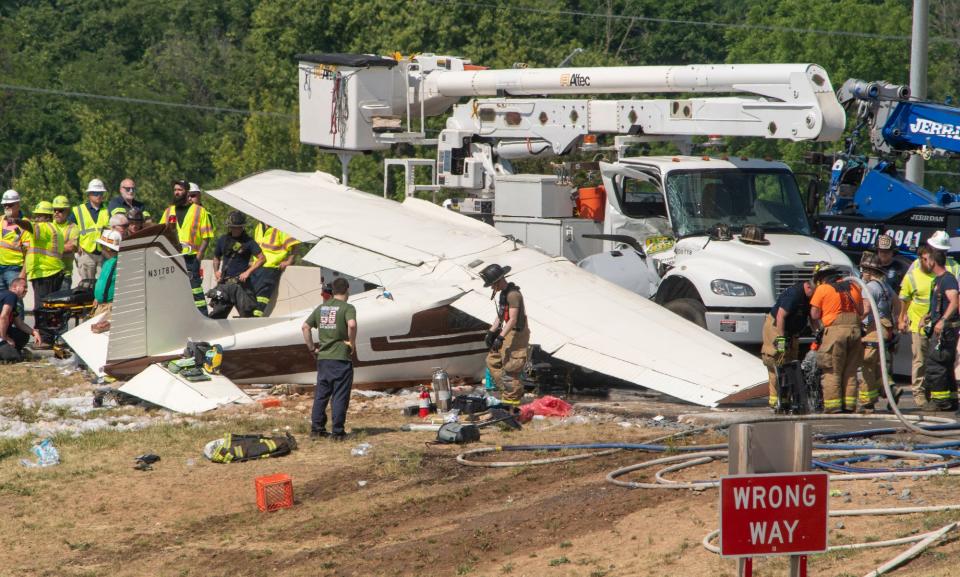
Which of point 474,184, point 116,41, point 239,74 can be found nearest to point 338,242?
point 474,184

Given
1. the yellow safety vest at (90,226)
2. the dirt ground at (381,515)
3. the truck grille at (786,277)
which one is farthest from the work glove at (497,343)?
the yellow safety vest at (90,226)

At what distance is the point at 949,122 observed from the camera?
16.5 meters

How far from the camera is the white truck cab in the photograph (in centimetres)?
1472

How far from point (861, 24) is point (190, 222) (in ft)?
148

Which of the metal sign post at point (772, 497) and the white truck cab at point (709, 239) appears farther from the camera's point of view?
the white truck cab at point (709, 239)

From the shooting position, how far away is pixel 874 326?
13.6 m

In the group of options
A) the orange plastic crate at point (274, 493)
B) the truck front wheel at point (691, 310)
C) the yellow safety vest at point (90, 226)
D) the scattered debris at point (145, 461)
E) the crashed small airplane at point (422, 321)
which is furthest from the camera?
the yellow safety vest at point (90, 226)

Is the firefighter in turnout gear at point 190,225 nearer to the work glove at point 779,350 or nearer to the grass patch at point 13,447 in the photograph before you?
the grass patch at point 13,447

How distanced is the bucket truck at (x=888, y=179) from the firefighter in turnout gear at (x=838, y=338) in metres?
3.96

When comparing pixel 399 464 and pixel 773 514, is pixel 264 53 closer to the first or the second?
pixel 399 464

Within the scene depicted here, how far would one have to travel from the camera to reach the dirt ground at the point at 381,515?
8.59 meters

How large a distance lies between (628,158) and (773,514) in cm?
1117

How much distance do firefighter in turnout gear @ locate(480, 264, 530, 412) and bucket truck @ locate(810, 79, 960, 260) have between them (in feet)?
17.1

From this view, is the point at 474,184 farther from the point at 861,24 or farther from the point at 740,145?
the point at 861,24
